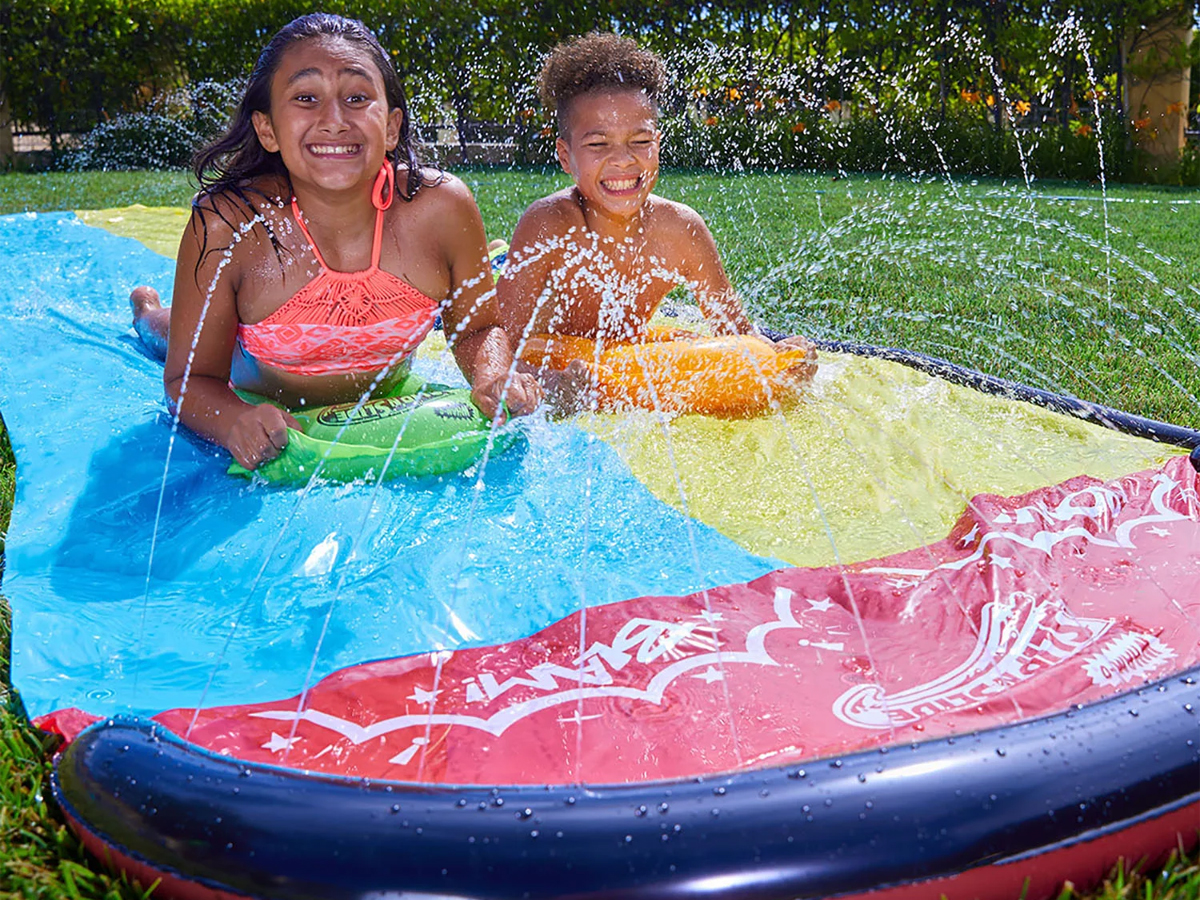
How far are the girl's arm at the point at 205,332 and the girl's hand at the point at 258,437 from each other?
0.06 m

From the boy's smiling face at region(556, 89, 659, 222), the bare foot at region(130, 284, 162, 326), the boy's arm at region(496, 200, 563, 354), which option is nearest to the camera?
the boy's smiling face at region(556, 89, 659, 222)

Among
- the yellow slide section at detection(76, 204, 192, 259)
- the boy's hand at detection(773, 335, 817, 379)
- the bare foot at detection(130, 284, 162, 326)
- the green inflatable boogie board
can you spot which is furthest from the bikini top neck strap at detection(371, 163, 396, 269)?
the yellow slide section at detection(76, 204, 192, 259)

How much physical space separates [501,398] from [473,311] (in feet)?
1.73

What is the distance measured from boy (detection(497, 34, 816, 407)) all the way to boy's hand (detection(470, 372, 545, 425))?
49 centimetres

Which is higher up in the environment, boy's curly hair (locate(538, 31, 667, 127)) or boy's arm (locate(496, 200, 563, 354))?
boy's curly hair (locate(538, 31, 667, 127))

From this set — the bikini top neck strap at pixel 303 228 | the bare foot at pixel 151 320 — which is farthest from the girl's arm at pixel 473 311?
the bare foot at pixel 151 320

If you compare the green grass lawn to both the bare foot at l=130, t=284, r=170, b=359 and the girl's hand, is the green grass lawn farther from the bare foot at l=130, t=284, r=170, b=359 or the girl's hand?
the bare foot at l=130, t=284, r=170, b=359

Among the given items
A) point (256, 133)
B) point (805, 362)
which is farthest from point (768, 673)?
point (256, 133)

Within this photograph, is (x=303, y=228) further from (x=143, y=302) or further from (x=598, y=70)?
(x=143, y=302)

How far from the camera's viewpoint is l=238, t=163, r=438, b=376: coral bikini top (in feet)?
10.4

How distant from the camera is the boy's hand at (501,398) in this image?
3.08 metres

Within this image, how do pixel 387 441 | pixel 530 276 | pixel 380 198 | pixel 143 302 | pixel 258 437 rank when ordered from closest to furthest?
→ pixel 258 437 → pixel 387 441 → pixel 380 198 → pixel 530 276 → pixel 143 302

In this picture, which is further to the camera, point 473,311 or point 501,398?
point 473,311

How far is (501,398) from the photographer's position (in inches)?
121
